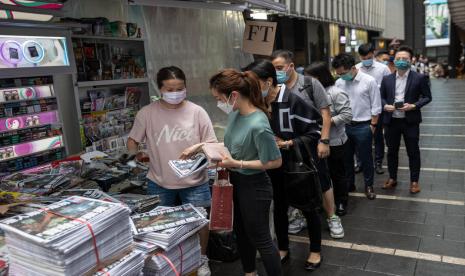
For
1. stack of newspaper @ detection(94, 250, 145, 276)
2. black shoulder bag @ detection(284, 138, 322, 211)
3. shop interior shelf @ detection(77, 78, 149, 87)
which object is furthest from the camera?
shop interior shelf @ detection(77, 78, 149, 87)

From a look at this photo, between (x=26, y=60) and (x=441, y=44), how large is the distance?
46.9m

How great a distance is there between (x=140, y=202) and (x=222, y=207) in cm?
72

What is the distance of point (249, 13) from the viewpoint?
5.96m

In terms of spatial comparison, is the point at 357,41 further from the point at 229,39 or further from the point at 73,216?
the point at 73,216

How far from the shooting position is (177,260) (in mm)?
2598

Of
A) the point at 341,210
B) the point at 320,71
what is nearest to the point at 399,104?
the point at 320,71

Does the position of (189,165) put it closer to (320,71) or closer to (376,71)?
(320,71)

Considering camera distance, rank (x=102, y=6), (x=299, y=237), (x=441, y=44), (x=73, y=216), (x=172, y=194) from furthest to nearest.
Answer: (x=441, y=44), (x=102, y=6), (x=299, y=237), (x=172, y=194), (x=73, y=216)

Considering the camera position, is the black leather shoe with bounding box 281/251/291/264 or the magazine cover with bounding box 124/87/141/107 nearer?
the black leather shoe with bounding box 281/251/291/264

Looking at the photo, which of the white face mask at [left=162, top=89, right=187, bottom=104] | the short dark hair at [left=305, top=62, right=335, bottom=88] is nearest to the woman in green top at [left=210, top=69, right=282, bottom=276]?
the white face mask at [left=162, top=89, right=187, bottom=104]

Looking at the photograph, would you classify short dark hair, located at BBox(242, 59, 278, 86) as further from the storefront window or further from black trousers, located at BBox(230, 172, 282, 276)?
the storefront window

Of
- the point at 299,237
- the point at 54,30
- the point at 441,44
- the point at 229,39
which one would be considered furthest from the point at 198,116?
the point at 441,44

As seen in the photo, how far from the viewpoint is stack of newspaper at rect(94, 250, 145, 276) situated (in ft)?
6.90

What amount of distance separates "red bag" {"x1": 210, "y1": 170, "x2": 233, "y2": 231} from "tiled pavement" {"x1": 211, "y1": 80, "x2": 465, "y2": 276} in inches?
40.1
